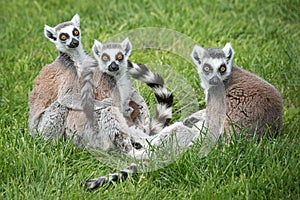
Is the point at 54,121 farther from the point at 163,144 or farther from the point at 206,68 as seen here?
the point at 206,68

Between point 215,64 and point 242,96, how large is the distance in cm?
35

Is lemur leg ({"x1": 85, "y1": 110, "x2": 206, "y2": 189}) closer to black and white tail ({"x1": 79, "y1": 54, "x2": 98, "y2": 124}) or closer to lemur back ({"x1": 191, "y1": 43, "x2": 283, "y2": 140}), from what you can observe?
lemur back ({"x1": 191, "y1": 43, "x2": 283, "y2": 140})

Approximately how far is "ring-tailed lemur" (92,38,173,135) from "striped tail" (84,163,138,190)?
0.64m

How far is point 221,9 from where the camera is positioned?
290 inches

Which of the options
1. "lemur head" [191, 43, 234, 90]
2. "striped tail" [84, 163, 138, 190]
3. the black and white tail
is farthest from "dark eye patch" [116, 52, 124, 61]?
"striped tail" [84, 163, 138, 190]

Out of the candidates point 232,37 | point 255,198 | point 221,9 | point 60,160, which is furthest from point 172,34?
point 255,198

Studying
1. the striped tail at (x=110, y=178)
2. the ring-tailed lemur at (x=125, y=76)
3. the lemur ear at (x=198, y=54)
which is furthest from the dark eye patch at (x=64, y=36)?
the striped tail at (x=110, y=178)

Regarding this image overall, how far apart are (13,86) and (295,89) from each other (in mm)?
2934

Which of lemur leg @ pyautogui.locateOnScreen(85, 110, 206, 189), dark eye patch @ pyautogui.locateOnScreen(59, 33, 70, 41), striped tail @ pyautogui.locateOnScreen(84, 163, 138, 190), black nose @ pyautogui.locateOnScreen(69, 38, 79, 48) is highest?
dark eye patch @ pyautogui.locateOnScreen(59, 33, 70, 41)

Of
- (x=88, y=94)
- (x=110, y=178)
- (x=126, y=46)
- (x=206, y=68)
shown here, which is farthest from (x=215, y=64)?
(x=110, y=178)

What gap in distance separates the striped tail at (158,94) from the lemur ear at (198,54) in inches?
15.3

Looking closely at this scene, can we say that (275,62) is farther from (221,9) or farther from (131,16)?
(131,16)

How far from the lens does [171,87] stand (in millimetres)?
5250

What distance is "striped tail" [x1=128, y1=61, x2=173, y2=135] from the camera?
4.50 metres
